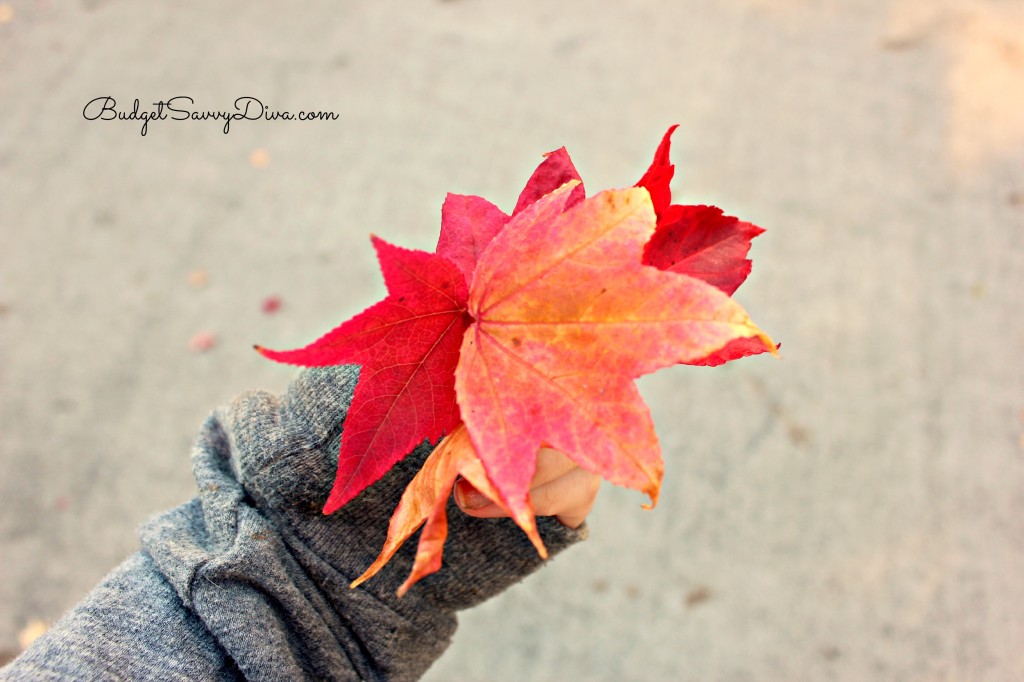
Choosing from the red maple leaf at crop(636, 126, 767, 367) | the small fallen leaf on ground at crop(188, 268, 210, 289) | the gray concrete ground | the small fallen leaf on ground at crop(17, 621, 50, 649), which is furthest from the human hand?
the small fallen leaf on ground at crop(188, 268, 210, 289)

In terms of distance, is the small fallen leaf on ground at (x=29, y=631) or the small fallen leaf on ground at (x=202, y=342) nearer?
the small fallen leaf on ground at (x=29, y=631)

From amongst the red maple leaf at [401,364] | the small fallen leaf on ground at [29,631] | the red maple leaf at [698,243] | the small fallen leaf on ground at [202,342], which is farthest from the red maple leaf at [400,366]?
the small fallen leaf on ground at [202,342]

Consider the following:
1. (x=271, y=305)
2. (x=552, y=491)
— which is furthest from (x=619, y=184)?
(x=552, y=491)

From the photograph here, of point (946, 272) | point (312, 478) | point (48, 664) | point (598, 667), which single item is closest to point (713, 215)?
point (312, 478)

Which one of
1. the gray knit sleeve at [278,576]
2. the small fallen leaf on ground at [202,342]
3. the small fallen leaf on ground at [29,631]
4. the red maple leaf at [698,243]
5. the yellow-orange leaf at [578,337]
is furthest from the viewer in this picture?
the small fallen leaf on ground at [202,342]

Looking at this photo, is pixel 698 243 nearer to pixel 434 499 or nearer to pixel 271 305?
pixel 434 499

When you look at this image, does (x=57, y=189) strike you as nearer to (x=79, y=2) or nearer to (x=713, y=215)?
(x=79, y=2)

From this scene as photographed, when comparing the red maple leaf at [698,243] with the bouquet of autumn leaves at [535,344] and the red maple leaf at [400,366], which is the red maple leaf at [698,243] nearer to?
the bouquet of autumn leaves at [535,344]
